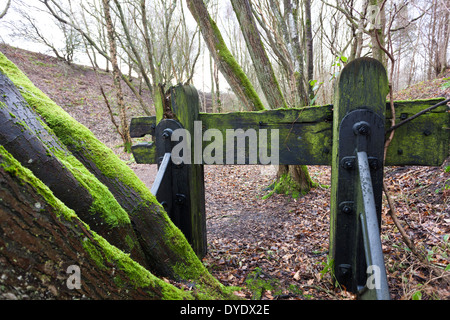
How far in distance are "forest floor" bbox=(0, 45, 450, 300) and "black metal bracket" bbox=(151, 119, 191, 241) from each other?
71cm

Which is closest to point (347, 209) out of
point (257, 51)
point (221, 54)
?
point (221, 54)

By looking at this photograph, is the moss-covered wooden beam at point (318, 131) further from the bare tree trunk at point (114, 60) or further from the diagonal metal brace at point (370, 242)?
the bare tree trunk at point (114, 60)

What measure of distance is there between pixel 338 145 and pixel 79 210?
1.82 m

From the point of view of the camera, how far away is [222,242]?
145 inches

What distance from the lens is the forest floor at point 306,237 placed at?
2051 mm

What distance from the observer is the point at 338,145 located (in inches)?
75.1

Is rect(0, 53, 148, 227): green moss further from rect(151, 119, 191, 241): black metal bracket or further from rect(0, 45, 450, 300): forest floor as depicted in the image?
rect(0, 45, 450, 300): forest floor

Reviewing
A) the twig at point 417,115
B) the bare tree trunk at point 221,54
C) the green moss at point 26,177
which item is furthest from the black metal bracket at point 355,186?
the bare tree trunk at point 221,54

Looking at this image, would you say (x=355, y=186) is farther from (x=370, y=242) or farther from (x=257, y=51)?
(x=257, y=51)

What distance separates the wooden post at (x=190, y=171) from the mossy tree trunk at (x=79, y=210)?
69 cm

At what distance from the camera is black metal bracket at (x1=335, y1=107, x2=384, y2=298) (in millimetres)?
1829

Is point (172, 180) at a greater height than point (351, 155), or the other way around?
point (351, 155)

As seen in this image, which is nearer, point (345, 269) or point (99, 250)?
point (99, 250)
